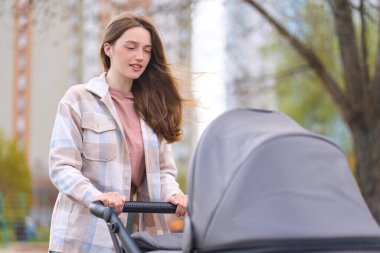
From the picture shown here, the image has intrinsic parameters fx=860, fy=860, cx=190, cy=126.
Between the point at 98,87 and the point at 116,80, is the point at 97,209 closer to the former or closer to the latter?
the point at 98,87

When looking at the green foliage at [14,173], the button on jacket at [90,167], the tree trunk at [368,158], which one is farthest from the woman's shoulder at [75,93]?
the green foliage at [14,173]

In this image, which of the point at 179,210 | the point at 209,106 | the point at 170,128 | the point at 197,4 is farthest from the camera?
the point at 197,4

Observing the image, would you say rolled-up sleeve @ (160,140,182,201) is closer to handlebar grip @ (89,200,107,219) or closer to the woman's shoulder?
the woman's shoulder

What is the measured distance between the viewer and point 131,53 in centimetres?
388

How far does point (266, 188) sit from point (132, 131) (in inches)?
44.4

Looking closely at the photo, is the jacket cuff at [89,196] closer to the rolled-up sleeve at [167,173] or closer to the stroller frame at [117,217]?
the stroller frame at [117,217]

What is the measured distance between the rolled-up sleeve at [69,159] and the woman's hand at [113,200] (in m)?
0.06

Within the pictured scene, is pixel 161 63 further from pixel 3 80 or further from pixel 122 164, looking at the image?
pixel 3 80

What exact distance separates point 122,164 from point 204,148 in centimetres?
81

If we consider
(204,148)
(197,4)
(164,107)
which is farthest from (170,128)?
(197,4)

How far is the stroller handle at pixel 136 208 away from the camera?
3.35 m

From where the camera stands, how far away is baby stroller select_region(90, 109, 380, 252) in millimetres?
2834

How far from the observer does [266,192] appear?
2.90m

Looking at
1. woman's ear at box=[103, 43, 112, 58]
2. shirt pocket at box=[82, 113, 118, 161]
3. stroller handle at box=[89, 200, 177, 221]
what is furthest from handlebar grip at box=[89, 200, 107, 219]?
woman's ear at box=[103, 43, 112, 58]
